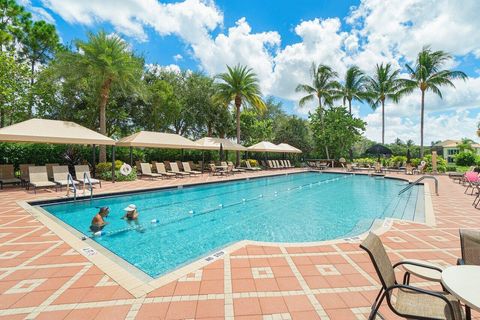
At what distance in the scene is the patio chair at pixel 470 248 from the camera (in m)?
2.42

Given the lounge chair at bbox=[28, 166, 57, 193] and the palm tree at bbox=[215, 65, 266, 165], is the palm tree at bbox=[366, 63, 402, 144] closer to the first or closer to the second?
the palm tree at bbox=[215, 65, 266, 165]

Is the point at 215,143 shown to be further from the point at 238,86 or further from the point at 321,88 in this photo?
the point at 321,88

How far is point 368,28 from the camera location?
41.9 ft

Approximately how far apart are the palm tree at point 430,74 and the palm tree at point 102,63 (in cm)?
2433

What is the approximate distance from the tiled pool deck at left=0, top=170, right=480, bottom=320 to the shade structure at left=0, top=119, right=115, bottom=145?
6486 mm

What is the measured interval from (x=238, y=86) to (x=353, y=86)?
14332mm

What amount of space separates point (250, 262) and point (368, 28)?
14.0 m

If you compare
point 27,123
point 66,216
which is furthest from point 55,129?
point 66,216

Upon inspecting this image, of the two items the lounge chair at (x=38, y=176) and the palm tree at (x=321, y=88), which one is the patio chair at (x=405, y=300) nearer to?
the lounge chair at (x=38, y=176)

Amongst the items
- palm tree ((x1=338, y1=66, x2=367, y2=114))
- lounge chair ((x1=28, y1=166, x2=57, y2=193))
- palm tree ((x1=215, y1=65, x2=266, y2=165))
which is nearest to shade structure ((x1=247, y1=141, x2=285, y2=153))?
palm tree ((x1=215, y1=65, x2=266, y2=165))

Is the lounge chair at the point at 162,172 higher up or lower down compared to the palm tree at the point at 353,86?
lower down

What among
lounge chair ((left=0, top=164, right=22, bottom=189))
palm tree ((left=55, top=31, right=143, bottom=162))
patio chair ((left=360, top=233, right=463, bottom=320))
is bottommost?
patio chair ((left=360, top=233, right=463, bottom=320))

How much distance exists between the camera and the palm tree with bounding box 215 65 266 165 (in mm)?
21141

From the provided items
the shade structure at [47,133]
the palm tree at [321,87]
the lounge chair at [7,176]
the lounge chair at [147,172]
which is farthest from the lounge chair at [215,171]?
the palm tree at [321,87]
